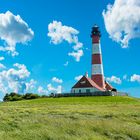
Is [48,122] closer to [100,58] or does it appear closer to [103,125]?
[103,125]

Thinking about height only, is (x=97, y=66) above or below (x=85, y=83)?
above

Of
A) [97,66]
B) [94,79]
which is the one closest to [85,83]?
[94,79]

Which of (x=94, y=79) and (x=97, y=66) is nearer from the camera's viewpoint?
(x=97, y=66)

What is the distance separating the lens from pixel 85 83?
93875mm

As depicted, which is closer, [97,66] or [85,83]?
[97,66]

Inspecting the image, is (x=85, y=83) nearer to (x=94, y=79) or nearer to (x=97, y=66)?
(x=94, y=79)

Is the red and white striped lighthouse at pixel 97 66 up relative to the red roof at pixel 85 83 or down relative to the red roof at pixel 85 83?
up

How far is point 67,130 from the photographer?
20047 millimetres

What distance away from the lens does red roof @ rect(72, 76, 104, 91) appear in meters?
92.1

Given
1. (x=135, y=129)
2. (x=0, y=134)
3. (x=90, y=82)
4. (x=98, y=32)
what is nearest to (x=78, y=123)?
(x=135, y=129)

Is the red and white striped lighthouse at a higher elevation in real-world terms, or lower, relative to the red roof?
higher

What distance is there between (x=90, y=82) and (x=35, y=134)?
2910 inches

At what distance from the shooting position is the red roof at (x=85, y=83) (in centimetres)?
9212

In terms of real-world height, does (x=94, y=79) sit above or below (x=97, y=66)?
below
